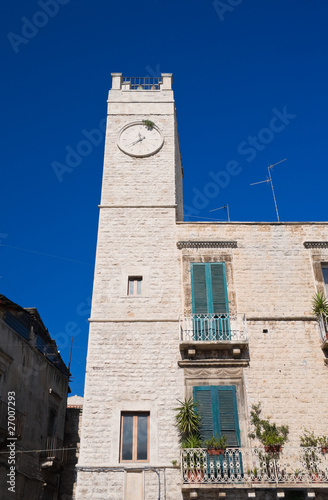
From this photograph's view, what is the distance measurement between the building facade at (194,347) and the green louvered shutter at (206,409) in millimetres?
27

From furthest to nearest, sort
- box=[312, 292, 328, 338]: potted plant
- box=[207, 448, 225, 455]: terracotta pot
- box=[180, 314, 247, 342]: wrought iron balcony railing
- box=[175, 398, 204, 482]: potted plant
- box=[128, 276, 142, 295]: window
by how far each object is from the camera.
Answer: box=[128, 276, 142, 295]: window < box=[312, 292, 328, 338]: potted plant < box=[180, 314, 247, 342]: wrought iron balcony railing < box=[207, 448, 225, 455]: terracotta pot < box=[175, 398, 204, 482]: potted plant

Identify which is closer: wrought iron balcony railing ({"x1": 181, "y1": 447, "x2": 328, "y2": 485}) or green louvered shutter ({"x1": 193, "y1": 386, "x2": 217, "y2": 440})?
wrought iron balcony railing ({"x1": 181, "y1": 447, "x2": 328, "y2": 485})

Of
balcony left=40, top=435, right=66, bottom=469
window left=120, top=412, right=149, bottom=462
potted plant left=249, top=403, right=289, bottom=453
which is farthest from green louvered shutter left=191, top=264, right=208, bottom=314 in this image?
balcony left=40, top=435, right=66, bottom=469

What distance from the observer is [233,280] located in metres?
15.3

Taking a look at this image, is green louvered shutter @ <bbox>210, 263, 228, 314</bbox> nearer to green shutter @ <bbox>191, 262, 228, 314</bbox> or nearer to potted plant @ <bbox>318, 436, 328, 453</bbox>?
green shutter @ <bbox>191, 262, 228, 314</bbox>

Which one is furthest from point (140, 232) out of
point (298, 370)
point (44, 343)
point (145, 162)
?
point (44, 343)

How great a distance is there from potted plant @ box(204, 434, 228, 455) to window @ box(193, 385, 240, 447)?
153 millimetres

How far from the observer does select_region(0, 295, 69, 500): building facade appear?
16875 mm

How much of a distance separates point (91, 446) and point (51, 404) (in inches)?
375

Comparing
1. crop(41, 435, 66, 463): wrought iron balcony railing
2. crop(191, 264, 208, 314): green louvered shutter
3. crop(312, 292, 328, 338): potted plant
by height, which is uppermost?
crop(191, 264, 208, 314): green louvered shutter

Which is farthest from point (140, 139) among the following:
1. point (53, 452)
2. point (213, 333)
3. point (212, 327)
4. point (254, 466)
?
point (53, 452)

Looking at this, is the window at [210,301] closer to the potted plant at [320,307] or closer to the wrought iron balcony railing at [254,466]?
the potted plant at [320,307]

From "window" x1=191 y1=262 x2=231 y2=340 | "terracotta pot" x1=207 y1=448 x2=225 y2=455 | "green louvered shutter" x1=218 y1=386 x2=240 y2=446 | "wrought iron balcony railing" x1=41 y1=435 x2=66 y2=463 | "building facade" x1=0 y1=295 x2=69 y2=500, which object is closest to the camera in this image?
"terracotta pot" x1=207 y1=448 x2=225 y2=455

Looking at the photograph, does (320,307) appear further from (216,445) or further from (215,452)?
(215,452)
